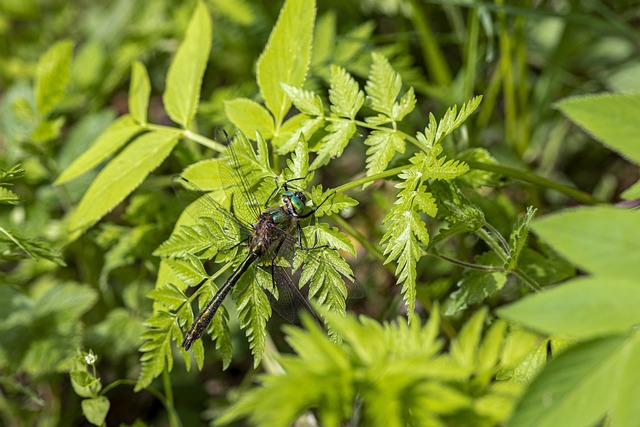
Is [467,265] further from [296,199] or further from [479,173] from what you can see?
[296,199]

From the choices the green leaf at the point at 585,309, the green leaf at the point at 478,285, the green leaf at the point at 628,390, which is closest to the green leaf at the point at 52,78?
the green leaf at the point at 478,285

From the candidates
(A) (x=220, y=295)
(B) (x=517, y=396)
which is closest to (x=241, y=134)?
(A) (x=220, y=295)

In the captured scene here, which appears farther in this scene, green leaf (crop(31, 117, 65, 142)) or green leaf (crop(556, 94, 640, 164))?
green leaf (crop(31, 117, 65, 142))

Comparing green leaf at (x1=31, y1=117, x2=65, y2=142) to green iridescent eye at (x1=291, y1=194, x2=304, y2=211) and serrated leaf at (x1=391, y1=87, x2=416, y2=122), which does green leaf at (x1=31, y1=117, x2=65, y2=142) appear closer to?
green iridescent eye at (x1=291, y1=194, x2=304, y2=211)

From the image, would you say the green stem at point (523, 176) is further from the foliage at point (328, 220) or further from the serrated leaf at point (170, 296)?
the serrated leaf at point (170, 296)

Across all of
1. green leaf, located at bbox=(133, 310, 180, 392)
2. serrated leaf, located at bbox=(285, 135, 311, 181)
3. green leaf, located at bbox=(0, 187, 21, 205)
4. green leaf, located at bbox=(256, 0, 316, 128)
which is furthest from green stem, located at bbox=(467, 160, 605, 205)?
green leaf, located at bbox=(0, 187, 21, 205)

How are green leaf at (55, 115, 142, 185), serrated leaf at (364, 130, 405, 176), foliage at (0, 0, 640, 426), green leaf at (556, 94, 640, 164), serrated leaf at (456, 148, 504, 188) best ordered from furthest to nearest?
green leaf at (55, 115, 142, 185)
serrated leaf at (456, 148, 504, 188)
serrated leaf at (364, 130, 405, 176)
green leaf at (556, 94, 640, 164)
foliage at (0, 0, 640, 426)

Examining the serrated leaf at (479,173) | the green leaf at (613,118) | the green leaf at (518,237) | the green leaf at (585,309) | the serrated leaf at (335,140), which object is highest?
the green leaf at (613,118)
